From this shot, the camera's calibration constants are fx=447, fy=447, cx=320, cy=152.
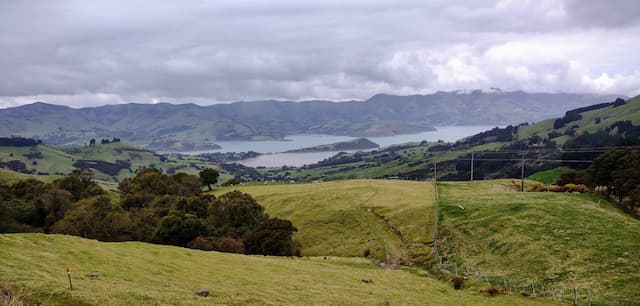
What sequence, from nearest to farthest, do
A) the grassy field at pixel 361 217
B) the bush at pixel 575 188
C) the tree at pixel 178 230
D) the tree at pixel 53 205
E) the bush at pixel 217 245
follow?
the grassy field at pixel 361 217 < the bush at pixel 217 245 < the tree at pixel 178 230 < the bush at pixel 575 188 < the tree at pixel 53 205

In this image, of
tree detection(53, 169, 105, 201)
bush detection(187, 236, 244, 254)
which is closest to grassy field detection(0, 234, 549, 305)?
bush detection(187, 236, 244, 254)

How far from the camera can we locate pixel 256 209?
258ft

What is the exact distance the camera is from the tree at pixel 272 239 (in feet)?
211

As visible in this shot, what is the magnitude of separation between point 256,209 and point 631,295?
55976mm

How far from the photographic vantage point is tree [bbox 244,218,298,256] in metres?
64.4

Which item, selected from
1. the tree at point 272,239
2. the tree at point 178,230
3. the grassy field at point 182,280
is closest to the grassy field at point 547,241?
the grassy field at point 182,280

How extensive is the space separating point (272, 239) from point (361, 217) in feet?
54.4

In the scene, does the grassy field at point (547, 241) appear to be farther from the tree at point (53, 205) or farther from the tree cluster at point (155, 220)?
the tree at point (53, 205)

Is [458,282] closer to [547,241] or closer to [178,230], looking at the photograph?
[547,241]

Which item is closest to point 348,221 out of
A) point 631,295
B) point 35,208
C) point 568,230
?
point 568,230

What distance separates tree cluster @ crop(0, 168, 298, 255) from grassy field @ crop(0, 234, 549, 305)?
17885 mm

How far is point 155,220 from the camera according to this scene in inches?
3100

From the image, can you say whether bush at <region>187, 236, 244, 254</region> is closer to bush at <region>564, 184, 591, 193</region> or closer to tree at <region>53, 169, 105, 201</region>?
tree at <region>53, 169, 105, 201</region>

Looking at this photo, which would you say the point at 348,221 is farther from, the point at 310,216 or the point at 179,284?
the point at 179,284
